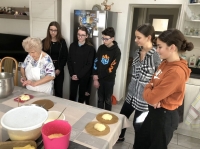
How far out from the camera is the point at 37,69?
1637mm

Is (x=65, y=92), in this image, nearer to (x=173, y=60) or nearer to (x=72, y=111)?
(x=72, y=111)

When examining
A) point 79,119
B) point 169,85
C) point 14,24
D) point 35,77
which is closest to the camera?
point 169,85

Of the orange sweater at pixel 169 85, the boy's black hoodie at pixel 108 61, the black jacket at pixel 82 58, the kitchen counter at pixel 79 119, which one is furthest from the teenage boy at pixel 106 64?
the orange sweater at pixel 169 85

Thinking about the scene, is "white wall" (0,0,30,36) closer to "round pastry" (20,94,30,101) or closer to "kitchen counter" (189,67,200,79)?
"round pastry" (20,94,30,101)

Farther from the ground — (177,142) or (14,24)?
(14,24)

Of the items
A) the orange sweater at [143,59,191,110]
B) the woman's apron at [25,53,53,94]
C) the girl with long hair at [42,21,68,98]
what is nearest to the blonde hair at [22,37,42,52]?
the woman's apron at [25,53,53,94]

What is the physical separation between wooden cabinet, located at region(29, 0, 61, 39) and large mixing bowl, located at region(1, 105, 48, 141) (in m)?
1.99

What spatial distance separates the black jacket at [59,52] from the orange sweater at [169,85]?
156cm

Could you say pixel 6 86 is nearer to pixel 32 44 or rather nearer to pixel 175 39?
pixel 32 44

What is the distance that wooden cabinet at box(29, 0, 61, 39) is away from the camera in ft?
8.37

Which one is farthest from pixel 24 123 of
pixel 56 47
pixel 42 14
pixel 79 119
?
pixel 42 14

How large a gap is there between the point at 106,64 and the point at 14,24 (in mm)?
2437

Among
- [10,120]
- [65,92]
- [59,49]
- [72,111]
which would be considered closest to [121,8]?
[59,49]

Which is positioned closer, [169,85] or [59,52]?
[169,85]
